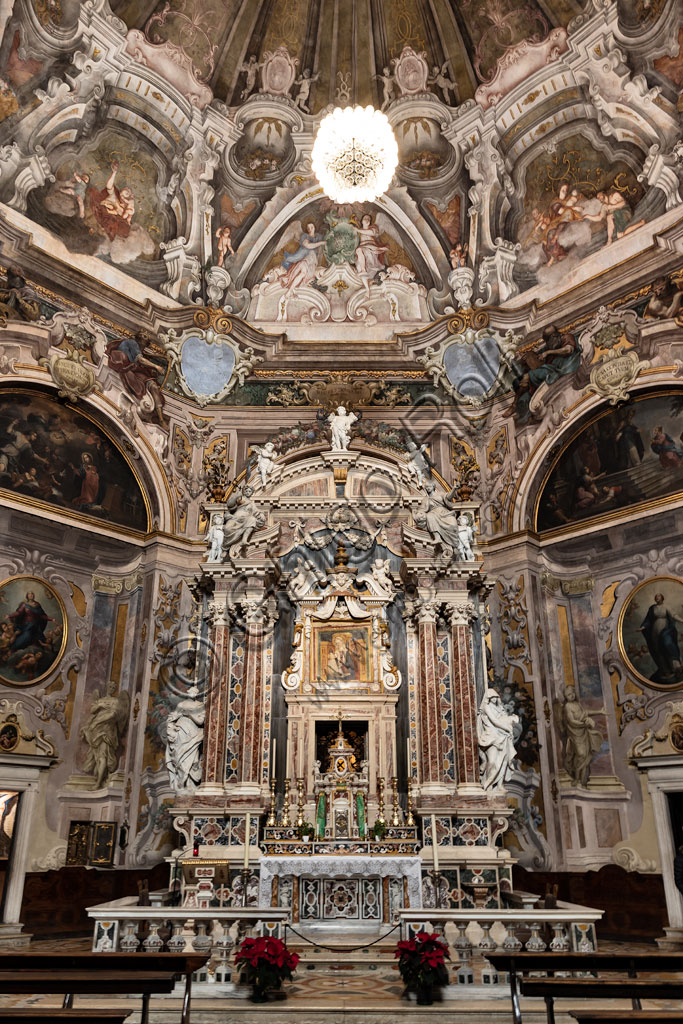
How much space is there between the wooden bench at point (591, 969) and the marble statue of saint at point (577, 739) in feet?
30.3

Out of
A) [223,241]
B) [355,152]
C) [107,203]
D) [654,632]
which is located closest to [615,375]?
[654,632]

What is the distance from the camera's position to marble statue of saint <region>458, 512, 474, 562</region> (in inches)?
572

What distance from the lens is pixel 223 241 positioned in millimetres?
18766

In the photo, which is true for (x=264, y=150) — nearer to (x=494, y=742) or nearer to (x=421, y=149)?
(x=421, y=149)

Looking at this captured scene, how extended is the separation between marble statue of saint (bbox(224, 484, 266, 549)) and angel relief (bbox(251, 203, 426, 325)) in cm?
606

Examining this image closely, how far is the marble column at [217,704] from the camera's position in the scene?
1315cm

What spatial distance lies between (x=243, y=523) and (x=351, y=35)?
12.0m

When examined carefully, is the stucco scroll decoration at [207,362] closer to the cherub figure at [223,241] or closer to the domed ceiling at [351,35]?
the cherub figure at [223,241]

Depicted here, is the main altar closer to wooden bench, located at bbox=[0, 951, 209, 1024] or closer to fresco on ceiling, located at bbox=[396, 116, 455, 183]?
wooden bench, located at bbox=[0, 951, 209, 1024]

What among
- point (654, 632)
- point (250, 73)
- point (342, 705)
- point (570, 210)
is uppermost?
point (250, 73)

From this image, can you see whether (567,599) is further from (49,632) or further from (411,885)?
(49,632)

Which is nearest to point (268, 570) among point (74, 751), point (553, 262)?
point (74, 751)

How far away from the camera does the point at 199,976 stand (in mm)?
8320

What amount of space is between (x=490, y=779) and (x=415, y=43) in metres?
15.9
